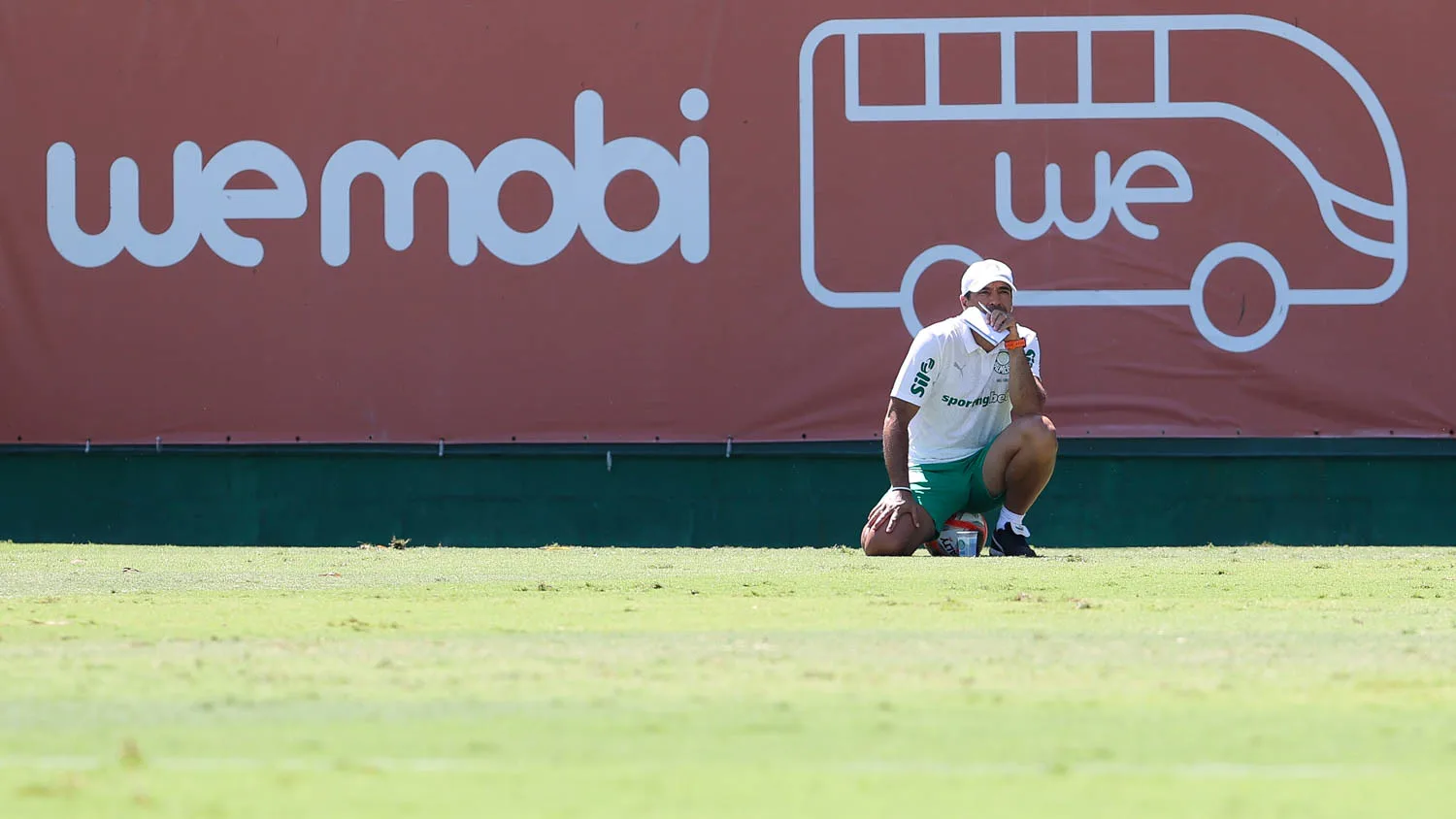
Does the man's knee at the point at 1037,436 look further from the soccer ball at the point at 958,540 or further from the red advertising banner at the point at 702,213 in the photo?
the red advertising banner at the point at 702,213

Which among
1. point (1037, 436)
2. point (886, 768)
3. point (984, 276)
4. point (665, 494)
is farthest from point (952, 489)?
point (886, 768)

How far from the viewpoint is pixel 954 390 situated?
7059 mm

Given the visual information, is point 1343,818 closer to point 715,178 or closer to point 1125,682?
point 1125,682

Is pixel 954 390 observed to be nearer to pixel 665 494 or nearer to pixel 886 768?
pixel 665 494

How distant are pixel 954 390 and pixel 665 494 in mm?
1788

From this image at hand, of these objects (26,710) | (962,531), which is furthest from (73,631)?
(962,531)

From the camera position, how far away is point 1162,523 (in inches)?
326

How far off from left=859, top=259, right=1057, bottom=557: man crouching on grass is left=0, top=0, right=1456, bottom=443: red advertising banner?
3.62 feet

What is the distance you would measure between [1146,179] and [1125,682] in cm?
539

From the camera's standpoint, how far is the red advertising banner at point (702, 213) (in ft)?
26.9

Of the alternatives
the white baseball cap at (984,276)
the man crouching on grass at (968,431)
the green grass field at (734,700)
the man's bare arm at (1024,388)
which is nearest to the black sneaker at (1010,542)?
the man crouching on grass at (968,431)

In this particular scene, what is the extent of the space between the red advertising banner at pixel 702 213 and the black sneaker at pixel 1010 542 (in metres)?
1.28

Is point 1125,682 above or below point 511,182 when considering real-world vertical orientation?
below

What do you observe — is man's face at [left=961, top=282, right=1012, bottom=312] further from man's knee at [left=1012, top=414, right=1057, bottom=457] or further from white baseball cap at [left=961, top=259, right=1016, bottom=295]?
man's knee at [left=1012, top=414, right=1057, bottom=457]
